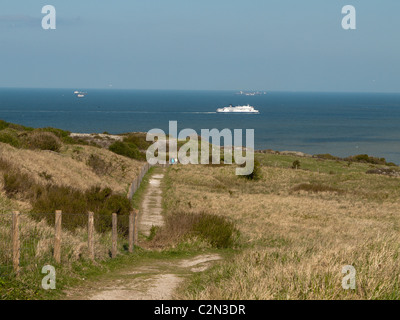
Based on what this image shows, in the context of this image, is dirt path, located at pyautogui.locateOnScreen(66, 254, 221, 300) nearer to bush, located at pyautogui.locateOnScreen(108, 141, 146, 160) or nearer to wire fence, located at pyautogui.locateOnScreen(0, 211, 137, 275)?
wire fence, located at pyautogui.locateOnScreen(0, 211, 137, 275)

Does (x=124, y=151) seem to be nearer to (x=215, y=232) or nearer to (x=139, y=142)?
(x=139, y=142)

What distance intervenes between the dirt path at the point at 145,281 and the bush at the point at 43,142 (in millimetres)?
28671

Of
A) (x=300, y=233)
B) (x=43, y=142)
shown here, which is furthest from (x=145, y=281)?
(x=43, y=142)

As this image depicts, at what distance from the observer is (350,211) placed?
105ft

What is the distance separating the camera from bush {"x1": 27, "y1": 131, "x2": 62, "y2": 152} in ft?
133

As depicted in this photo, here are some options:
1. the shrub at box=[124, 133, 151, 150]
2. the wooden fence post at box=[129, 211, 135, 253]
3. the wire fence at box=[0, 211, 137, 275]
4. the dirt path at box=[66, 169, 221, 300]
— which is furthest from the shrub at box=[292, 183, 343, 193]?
the shrub at box=[124, 133, 151, 150]

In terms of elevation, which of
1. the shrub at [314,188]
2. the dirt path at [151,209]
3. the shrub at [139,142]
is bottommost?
the shrub at [314,188]

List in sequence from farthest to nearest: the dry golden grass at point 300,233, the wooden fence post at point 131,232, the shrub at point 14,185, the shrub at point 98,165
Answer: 1. the shrub at point 98,165
2. the shrub at point 14,185
3. the wooden fence post at point 131,232
4. the dry golden grass at point 300,233

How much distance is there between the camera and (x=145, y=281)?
10.5m

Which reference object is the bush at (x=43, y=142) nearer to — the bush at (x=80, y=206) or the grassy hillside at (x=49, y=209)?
the grassy hillside at (x=49, y=209)

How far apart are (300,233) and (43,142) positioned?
25.4m

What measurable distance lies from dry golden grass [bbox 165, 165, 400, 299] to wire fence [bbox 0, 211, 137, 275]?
9.40 feet

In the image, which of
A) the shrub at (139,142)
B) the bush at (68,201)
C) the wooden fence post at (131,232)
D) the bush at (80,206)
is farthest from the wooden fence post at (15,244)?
the shrub at (139,142)

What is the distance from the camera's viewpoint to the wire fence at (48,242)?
979 centimetres
